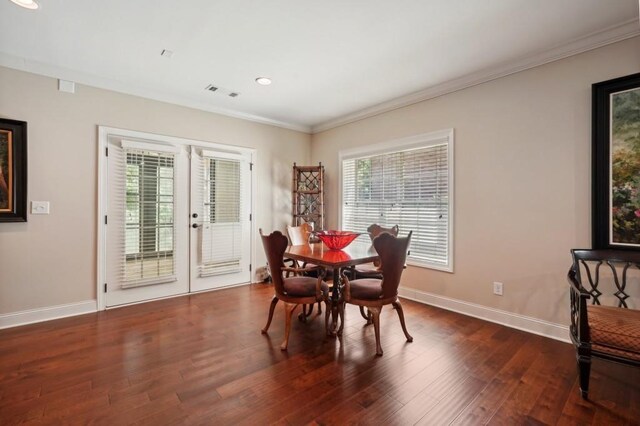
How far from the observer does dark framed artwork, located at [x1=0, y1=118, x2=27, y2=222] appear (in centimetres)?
292

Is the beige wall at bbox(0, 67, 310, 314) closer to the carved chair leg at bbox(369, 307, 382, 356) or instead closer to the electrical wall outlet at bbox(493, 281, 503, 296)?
the carved chair leg at bbox(369, 307, 382, 356)

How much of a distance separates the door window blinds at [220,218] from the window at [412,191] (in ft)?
5.86

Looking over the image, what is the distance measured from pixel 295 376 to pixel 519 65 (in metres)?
3.44

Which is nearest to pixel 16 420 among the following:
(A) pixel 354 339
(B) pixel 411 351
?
(A) pixel 354 339

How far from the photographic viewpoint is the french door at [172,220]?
3.59 m

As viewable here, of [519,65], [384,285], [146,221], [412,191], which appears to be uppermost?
[519,65]

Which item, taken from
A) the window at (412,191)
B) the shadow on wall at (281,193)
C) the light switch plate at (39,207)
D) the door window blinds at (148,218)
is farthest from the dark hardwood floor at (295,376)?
the shadow on wall at (281,193)

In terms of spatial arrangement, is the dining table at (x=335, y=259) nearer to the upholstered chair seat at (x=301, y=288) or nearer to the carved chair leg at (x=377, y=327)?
the upholstered chair seat at (x=301, y=288)

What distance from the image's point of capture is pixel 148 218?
3783 mm

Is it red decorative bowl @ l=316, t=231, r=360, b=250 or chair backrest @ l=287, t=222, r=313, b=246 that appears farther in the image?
chair backrest @ l=287, t=222, r=313, b=246

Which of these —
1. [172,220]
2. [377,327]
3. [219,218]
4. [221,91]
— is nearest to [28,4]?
[221,91]

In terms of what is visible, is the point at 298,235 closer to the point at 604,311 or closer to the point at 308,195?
the point at 308,195

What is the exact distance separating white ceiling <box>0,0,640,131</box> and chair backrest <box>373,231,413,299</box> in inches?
67.7

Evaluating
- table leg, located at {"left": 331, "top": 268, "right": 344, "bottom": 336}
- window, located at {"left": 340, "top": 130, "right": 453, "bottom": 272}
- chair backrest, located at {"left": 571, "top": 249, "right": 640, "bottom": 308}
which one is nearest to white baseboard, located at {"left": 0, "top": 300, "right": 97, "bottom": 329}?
table leg, located at {"left": 331, "top": 268, "right": 344, "bottom": 336}
